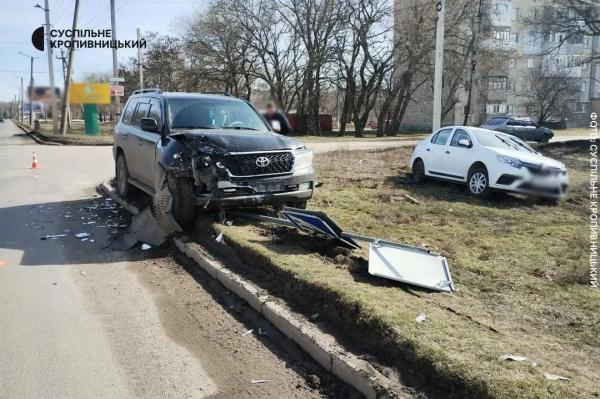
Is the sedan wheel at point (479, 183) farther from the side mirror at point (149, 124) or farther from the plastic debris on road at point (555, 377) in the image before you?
the plastic debris on road at point (555, 377)

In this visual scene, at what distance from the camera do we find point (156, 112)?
8.62 m

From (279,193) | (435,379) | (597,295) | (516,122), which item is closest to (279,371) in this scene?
(435,379)

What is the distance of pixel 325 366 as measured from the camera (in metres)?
3.92

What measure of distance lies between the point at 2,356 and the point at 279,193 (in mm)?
4179

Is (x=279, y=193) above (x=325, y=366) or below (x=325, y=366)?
above

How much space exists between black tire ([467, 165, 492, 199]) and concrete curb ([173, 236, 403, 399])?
6640mm

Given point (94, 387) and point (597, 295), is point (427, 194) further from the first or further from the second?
point (94, 387)

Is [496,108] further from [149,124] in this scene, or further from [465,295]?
[465,295]

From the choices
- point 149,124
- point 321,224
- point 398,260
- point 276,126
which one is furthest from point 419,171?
point 398,260

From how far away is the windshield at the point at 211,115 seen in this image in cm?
826

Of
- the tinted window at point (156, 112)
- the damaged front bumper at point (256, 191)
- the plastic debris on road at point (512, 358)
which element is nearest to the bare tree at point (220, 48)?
the tinted window at point (156, 112)

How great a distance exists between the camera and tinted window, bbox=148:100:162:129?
8326mm

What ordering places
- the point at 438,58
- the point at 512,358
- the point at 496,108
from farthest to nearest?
the point at 496,108, the point at 438,58, the point at 512,358

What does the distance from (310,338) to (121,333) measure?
5.35ft
